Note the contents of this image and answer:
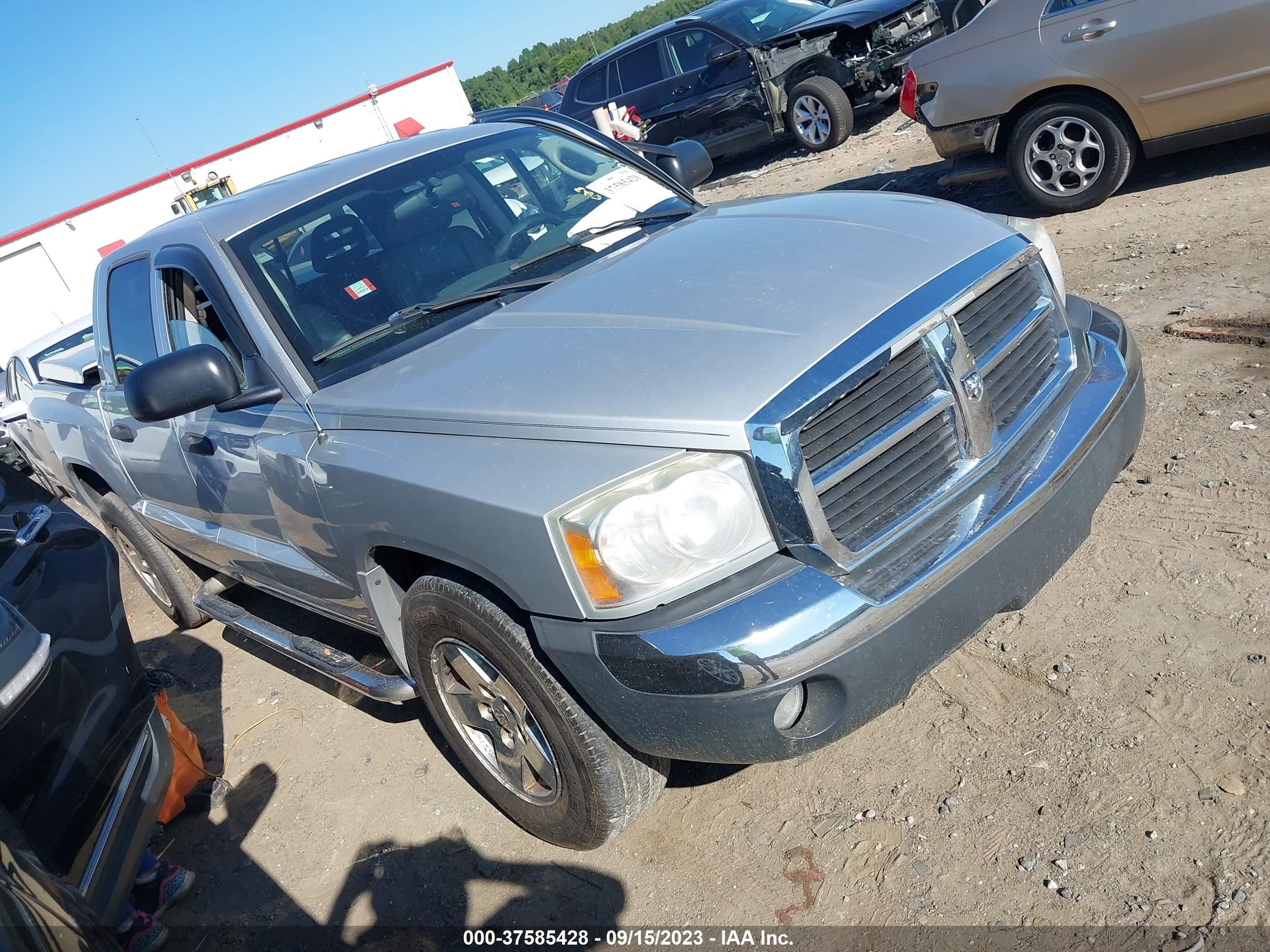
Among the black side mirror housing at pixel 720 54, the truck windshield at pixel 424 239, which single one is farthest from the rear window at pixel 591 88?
the truck windshield at pixel 424 239

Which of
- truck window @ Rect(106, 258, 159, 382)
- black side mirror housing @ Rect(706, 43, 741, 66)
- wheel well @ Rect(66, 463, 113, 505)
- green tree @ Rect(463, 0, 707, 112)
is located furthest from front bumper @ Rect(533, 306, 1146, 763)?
green tree @ Rect(463, 0, 707, 112)

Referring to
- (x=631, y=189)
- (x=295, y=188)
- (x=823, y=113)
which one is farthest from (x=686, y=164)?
(x=823, y=113)

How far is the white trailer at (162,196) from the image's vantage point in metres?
27.0

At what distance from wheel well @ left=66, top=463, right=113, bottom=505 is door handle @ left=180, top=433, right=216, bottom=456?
172 centimetres

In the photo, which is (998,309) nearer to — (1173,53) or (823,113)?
(1173,53)

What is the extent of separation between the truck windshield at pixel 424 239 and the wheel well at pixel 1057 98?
373 cm

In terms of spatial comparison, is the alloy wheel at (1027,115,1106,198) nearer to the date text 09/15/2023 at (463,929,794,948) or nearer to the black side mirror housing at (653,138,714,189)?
the black side mirror housing at (653,138,714,189)

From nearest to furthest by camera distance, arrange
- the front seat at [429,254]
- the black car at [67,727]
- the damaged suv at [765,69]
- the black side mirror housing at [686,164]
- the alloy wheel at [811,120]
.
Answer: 1. the black car at [67,727]
2. the front seat at [429,254]
3. the black side mirror housing at [686,164]
4. the damaged suv at [765,69]
5. the alloy wheel at [811,120]

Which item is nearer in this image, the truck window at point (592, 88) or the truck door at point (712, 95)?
the truck door at point (712, 95)

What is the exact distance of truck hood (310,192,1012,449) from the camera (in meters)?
2.19

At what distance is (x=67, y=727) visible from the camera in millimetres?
2393

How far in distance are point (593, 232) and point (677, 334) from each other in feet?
3.62

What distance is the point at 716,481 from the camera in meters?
2.13

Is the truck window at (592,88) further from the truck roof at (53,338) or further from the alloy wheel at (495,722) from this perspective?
the alloy wheel at (495,722)
